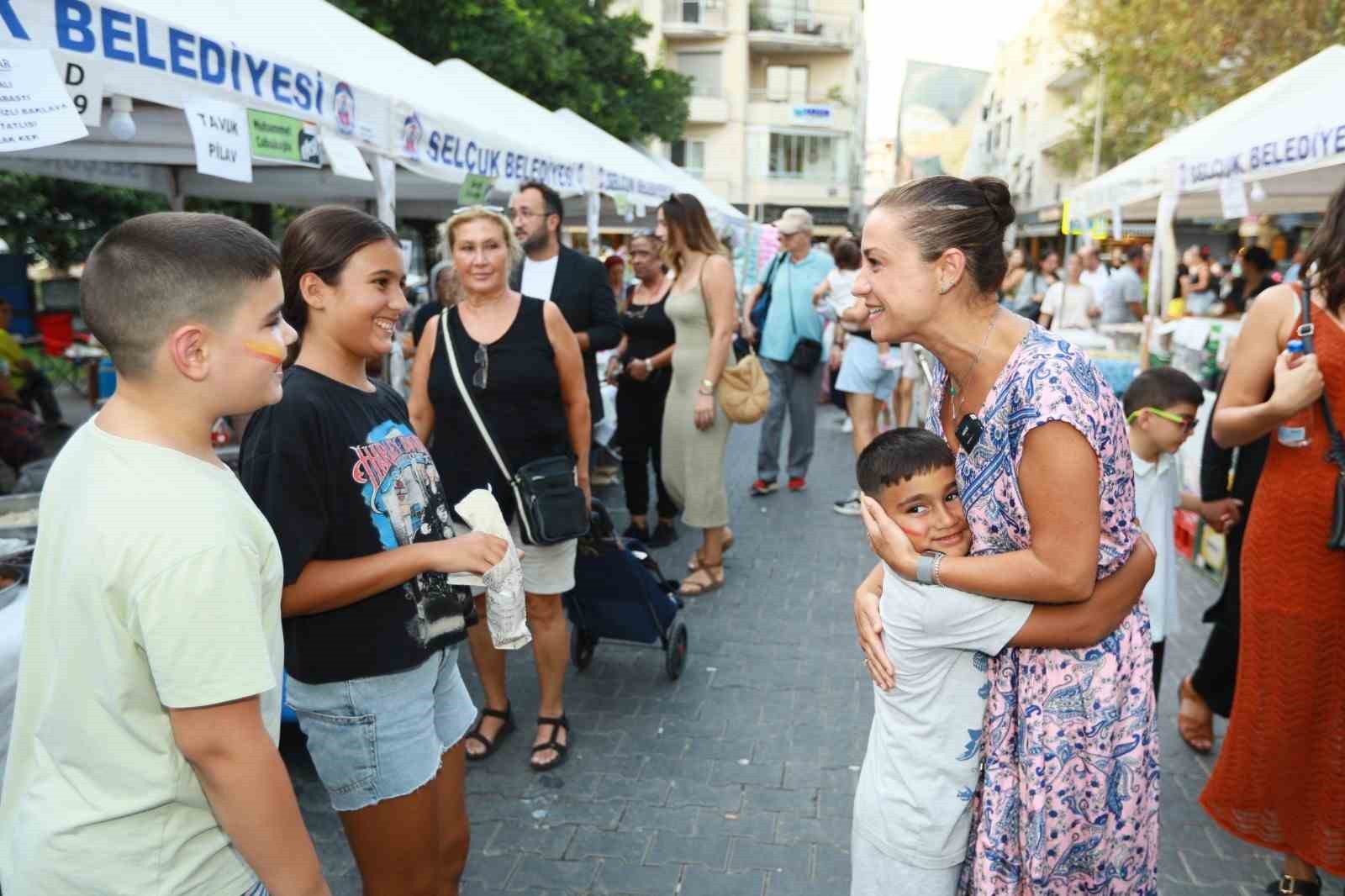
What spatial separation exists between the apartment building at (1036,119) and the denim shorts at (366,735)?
29.2m

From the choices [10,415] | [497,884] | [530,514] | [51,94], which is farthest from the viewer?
[10,415]

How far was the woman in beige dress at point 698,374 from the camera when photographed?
5320 mm

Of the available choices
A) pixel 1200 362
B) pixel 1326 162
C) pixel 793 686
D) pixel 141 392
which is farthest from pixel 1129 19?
pixel 141 392

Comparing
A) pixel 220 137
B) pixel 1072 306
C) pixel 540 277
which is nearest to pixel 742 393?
pixel 540 277

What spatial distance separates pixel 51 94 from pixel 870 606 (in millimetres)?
2533

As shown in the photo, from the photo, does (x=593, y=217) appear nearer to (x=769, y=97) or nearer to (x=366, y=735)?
(x=366, y=735)

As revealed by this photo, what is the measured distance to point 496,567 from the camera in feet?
7.24

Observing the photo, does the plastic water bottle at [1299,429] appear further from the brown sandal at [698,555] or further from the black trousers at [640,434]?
the black trousers at [640,434]

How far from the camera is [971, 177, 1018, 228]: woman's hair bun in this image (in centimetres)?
184

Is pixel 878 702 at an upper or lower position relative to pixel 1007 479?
lower

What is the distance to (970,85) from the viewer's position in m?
52.8

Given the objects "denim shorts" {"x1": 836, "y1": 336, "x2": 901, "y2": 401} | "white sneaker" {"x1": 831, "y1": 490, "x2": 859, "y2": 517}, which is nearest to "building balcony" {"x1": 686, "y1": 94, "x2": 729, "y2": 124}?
"denim shorts" {"x1": 836, "y1": 336, "x2": 901, "y2": 401}

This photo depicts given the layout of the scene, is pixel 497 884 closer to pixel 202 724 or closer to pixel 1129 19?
pixel 202 724

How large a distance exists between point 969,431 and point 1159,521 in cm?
175
